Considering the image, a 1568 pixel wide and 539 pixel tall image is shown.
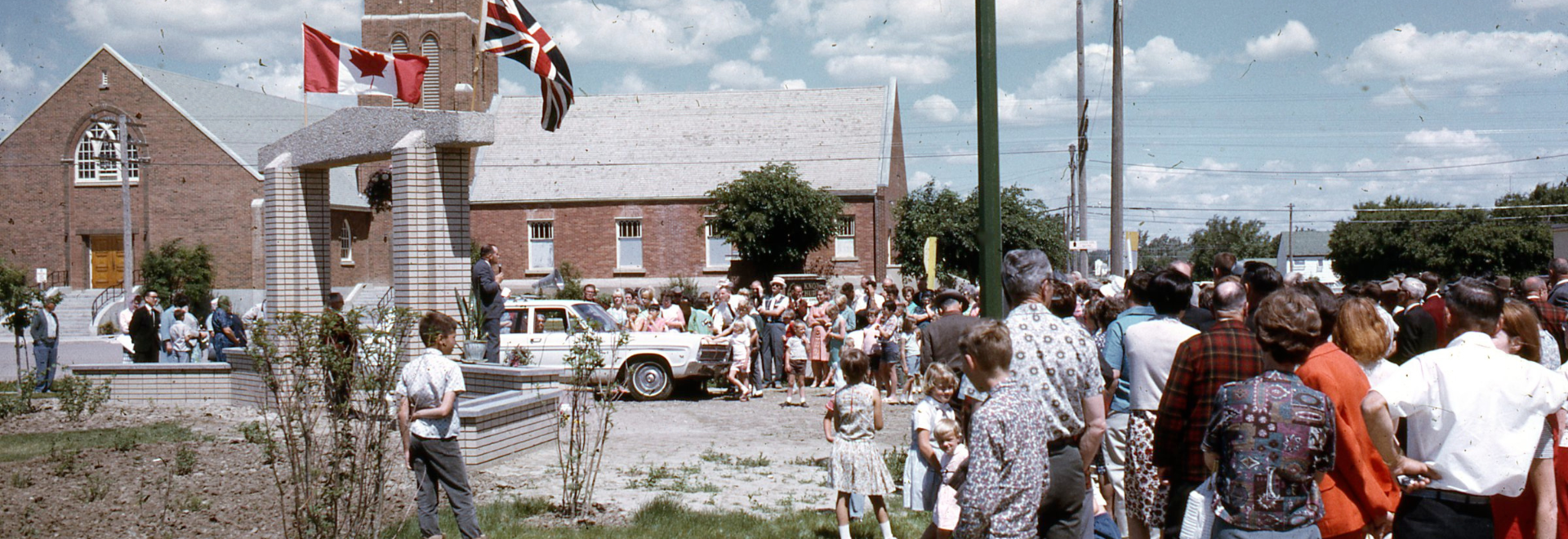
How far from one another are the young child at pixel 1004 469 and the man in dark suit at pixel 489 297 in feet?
27.4

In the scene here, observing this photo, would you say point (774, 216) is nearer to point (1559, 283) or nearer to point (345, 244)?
point (345, 244)

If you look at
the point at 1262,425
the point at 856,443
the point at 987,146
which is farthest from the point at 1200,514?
the point at 856,443

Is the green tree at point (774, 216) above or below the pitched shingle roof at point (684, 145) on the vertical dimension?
below

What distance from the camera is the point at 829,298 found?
17453mm

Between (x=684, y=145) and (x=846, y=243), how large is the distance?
23.5 ft

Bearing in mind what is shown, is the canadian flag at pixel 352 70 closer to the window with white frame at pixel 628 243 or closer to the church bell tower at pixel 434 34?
the window with white frame at pixel 628 243

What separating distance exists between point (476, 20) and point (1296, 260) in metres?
93.0

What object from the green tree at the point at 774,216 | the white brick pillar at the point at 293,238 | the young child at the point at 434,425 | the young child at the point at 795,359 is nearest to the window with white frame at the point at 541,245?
the green tree at the point at 774,216

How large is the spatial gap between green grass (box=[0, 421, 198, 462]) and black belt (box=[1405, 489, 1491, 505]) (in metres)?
9.71

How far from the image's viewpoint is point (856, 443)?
6984 millimetres

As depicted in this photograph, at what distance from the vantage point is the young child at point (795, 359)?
15232 millimetres

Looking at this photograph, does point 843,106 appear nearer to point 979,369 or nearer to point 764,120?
point 764,120

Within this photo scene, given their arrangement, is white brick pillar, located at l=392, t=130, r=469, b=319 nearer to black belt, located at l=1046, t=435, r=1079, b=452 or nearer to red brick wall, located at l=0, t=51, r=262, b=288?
black belt, located at l=1046, t=435, r=1079, b=452

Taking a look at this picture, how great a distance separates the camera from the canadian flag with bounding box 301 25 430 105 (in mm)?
13078
